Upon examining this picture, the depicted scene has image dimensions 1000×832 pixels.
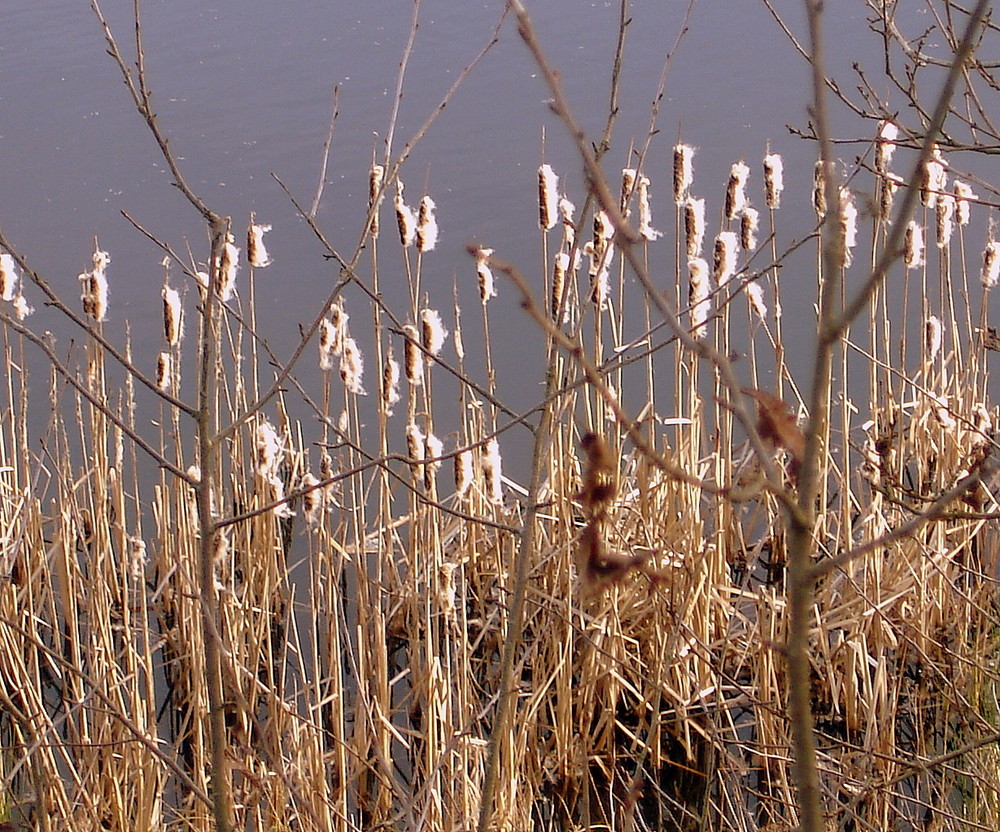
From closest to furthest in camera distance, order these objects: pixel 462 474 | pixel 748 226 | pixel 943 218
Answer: pixel 462 474 < pixel 748 226 < pixel 943 218

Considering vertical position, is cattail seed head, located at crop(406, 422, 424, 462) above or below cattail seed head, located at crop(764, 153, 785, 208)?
below

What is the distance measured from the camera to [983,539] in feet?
11.8

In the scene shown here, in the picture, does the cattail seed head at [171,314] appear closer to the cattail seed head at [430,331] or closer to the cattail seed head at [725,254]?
the cattail seed head at [430,331]

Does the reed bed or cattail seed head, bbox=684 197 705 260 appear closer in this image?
the reed bed

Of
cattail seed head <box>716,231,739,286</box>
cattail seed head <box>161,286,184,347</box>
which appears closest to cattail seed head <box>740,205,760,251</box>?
cattail seed head <box>716,231,739,286</box>

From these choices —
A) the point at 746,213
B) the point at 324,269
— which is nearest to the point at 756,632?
the point at 746,213

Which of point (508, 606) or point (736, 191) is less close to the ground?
point (736, 191)

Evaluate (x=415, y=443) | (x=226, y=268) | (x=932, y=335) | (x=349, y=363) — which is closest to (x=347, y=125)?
(x=932, y=335)

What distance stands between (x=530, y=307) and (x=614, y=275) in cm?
369

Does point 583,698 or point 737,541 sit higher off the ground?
point 737,541

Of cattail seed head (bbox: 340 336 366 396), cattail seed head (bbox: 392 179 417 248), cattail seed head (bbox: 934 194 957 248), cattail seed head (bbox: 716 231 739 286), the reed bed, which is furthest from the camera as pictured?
cattail seed head (bbox: 934 194 957 248)

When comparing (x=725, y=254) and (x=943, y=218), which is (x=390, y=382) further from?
(x=943, y=218)

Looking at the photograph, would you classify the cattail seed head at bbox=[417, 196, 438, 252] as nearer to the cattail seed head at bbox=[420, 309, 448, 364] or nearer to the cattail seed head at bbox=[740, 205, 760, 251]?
the cattail seed head at bbox=[420, 309, 448, 364]

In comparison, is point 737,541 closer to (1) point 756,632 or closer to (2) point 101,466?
(1) point 756,632
